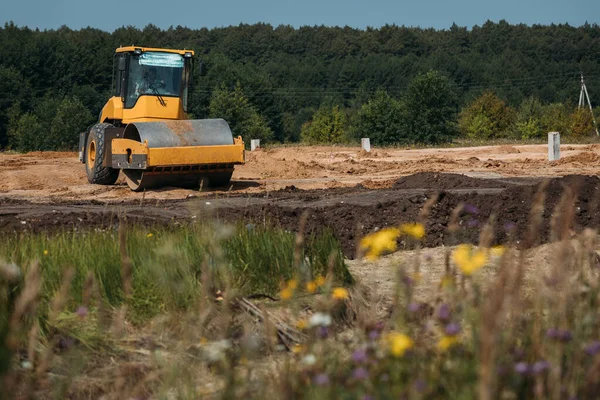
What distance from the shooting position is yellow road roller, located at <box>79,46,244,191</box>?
54.2ft

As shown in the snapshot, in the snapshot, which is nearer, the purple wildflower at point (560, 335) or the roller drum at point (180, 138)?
the purple wildflower at point (560, 335)

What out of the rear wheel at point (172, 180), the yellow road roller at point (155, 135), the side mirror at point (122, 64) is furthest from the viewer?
the side mirror at point (122, 64)

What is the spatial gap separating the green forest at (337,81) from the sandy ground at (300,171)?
38.4 m

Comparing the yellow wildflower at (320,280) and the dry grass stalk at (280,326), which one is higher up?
the yellow wildflower at (320,280)

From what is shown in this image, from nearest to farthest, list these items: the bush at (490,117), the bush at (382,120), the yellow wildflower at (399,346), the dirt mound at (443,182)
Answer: the yellow wildflower at (399,346) < the dirt mound at (443,182) < the bush at (382,120) < the bush at (490,117)

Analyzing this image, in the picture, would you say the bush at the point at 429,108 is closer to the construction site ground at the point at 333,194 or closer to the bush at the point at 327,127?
the bush at the point at 327,127

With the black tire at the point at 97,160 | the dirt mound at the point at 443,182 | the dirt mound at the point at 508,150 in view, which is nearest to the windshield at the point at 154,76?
the black tire at the point at 97,160

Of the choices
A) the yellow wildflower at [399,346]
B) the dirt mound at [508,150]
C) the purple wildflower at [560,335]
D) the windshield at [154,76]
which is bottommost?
the yellow wildflower at [399,346]

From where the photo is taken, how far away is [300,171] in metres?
23.7

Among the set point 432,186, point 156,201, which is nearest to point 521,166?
point 432,186

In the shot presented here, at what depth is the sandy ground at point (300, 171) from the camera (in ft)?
61.0

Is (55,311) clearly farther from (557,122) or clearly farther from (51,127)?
(557,122)

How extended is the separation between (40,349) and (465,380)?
2.72 metres

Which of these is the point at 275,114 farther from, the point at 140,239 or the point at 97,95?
the point at 140,239
